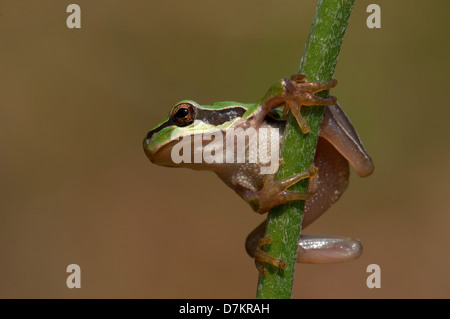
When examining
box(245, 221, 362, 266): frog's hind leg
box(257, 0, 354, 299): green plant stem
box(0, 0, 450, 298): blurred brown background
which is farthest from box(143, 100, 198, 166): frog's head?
box(0, 0, 450, 298): blurred brown background

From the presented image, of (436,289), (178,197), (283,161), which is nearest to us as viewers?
(283,161)

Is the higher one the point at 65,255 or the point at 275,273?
the point at 275,273

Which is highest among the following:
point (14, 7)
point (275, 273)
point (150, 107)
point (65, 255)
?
point (14, 7)

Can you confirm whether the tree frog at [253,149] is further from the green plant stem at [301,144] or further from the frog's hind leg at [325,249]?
the green plant stem at [301,144]

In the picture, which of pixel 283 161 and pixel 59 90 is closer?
pixel 283 161

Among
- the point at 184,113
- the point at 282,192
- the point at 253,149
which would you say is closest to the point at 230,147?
the point at 253,149

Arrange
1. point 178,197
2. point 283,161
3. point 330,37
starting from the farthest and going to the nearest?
point 178,197 → point 283,161 → point 330,37

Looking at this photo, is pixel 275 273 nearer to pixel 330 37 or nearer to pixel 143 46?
pixel 330 37

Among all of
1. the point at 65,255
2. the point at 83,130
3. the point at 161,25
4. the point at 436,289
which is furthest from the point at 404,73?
the point at 65,255
